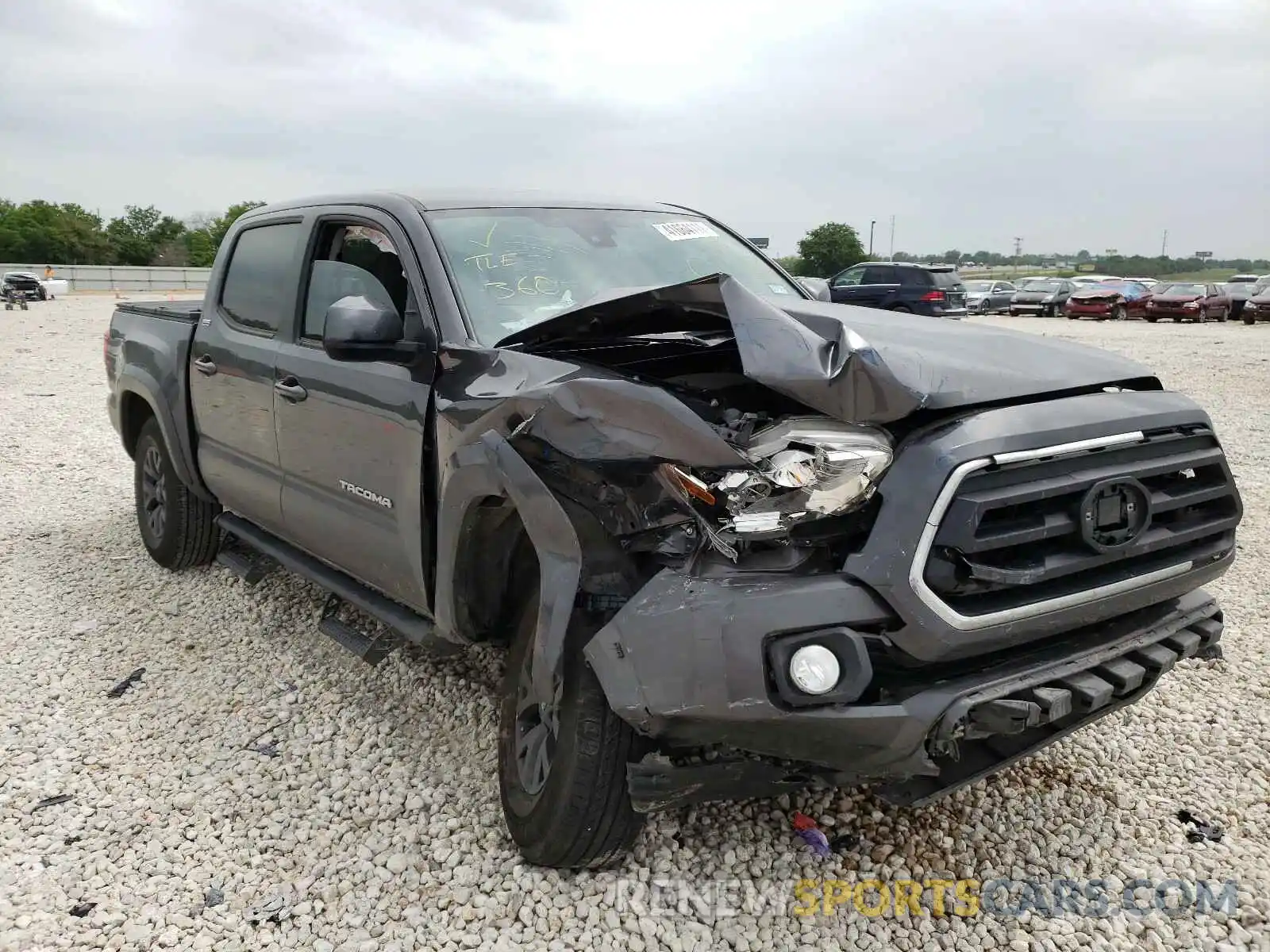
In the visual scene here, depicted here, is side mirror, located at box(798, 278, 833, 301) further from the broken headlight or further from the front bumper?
the broken headlight

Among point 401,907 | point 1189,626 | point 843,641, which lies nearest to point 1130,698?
point 1189,626

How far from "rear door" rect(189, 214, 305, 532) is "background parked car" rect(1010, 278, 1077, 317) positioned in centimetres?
3261

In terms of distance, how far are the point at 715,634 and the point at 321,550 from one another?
2240mm

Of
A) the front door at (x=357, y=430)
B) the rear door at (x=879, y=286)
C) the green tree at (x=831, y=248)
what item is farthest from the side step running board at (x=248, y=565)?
the green tree at (x=831, y=248)

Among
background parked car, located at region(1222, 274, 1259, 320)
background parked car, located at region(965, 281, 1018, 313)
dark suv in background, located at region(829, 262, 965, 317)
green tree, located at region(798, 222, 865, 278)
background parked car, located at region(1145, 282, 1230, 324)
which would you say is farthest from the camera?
green tree, located at region(798, 222, 865, 278)

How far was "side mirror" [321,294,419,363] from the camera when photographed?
301 cm

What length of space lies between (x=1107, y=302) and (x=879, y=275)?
13231mm

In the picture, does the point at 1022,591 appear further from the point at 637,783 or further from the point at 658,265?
the point at 658,265

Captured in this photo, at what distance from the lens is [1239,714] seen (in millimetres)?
3637

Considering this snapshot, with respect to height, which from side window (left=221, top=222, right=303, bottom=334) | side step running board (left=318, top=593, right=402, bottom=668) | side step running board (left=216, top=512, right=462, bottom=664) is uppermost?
side window (left=221, top=222, right=303, bottom=334)

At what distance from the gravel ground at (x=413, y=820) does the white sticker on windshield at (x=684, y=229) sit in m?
1.86

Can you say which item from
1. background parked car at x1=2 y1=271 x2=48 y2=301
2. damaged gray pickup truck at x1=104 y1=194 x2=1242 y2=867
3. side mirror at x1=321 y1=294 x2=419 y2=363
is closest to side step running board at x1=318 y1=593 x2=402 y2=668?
damaged gray pickup truck at x1=104 y1=194 x2=1242 y2=867

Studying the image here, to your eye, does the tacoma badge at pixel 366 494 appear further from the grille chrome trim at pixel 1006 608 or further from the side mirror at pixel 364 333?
the grille chrome trim at pixel 1006 608

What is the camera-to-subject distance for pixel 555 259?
3447 mm
